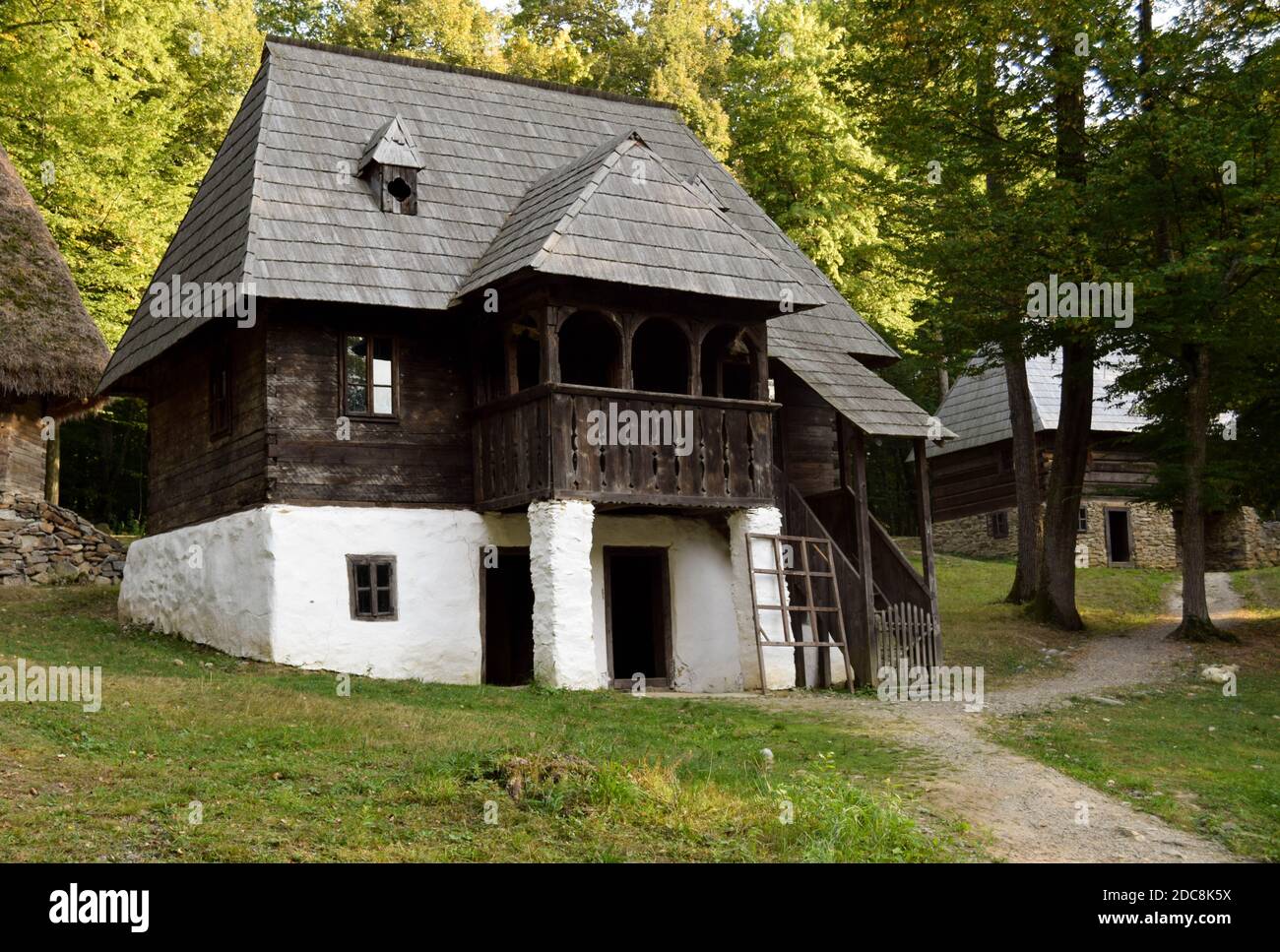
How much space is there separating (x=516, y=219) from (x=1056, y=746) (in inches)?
382

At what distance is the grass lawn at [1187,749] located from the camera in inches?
431

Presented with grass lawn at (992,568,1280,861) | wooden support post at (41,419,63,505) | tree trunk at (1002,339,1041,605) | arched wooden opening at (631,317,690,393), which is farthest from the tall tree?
wooden support post at (41,419,63,505)

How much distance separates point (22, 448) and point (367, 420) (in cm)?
934

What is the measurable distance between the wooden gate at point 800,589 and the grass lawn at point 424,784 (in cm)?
391

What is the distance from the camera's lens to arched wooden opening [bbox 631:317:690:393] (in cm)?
1947

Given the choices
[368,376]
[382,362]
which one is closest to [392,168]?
[382,362]

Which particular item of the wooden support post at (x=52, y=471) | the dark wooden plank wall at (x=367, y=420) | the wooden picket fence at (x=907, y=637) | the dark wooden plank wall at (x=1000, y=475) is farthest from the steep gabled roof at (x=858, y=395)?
the dark wooden plank wall at (x=1000, y=475)

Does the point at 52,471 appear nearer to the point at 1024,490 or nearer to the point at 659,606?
the point at 659,606

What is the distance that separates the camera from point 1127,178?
2125 centimetres

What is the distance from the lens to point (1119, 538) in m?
36.7

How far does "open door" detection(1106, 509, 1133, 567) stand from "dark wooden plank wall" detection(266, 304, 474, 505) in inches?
895

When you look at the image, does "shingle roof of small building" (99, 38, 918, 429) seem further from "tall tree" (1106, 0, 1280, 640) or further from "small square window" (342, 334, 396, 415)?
"tall tree" (1106, 0, 1280, 640)

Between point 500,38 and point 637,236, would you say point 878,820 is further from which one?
point 500,38

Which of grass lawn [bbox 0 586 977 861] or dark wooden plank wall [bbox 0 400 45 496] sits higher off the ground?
dark wooden plank wall [bbox 0 400 45 496]
